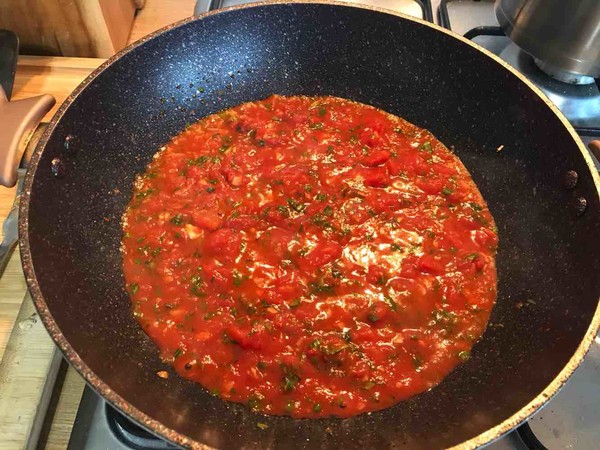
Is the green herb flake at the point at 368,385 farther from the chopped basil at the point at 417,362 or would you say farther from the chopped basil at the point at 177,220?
the chopped basil at the point at 177,220

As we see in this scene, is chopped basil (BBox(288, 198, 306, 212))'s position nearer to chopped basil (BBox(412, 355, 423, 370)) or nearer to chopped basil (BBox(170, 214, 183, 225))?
chopped basil (BBox(170, 214, 183, 225))

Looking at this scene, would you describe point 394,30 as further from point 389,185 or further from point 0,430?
point 0,430

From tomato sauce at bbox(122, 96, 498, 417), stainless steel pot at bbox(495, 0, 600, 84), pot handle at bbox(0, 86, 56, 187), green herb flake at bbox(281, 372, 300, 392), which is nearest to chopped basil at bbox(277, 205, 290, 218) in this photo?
tomato sauce at bbox(122, 96, 498, 417)

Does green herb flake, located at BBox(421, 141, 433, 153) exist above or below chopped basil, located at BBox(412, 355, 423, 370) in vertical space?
above

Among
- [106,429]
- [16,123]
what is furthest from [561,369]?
[16,123]

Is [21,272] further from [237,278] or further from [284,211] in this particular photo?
[284,211]

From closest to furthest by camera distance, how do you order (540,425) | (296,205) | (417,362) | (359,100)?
(540,425)
(417,362)
(296,205)
(359,100)

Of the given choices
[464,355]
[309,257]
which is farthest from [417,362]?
[309,257]
